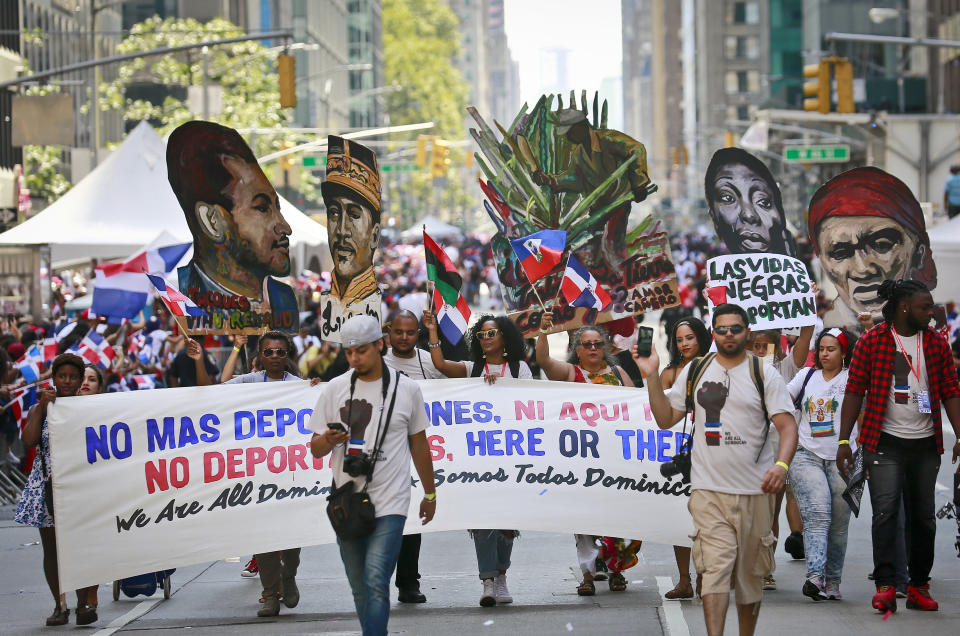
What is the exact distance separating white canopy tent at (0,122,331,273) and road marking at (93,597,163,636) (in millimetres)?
11527

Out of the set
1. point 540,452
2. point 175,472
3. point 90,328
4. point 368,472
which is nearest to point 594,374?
point 540,452

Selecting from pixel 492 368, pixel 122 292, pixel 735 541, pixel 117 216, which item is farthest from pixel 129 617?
pixel 117 216

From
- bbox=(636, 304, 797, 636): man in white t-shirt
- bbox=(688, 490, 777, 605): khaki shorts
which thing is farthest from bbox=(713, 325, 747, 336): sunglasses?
bbox=(688, 490, 777, 605): khaki shorts

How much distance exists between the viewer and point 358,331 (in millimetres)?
6848

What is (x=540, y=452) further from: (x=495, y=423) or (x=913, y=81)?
(x=913, y=81)

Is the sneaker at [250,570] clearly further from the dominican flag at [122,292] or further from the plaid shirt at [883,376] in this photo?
the dominican flag at [122,292]

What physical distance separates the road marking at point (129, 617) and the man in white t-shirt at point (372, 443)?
88.8 inches

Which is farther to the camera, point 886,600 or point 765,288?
point 765,288

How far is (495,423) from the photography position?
9.46 metres

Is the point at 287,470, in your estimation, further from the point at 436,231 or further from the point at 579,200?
the point at 436,231

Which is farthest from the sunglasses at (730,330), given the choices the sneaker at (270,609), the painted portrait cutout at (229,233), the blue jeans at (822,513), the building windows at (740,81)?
the building windows at (740,81)

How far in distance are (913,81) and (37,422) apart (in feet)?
206

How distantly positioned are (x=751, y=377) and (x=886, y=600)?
1.90 m

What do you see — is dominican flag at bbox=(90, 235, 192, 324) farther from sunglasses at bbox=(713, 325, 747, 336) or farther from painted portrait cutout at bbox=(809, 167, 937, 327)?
sunglasses at bbox=(713, 325, 747, 336)
